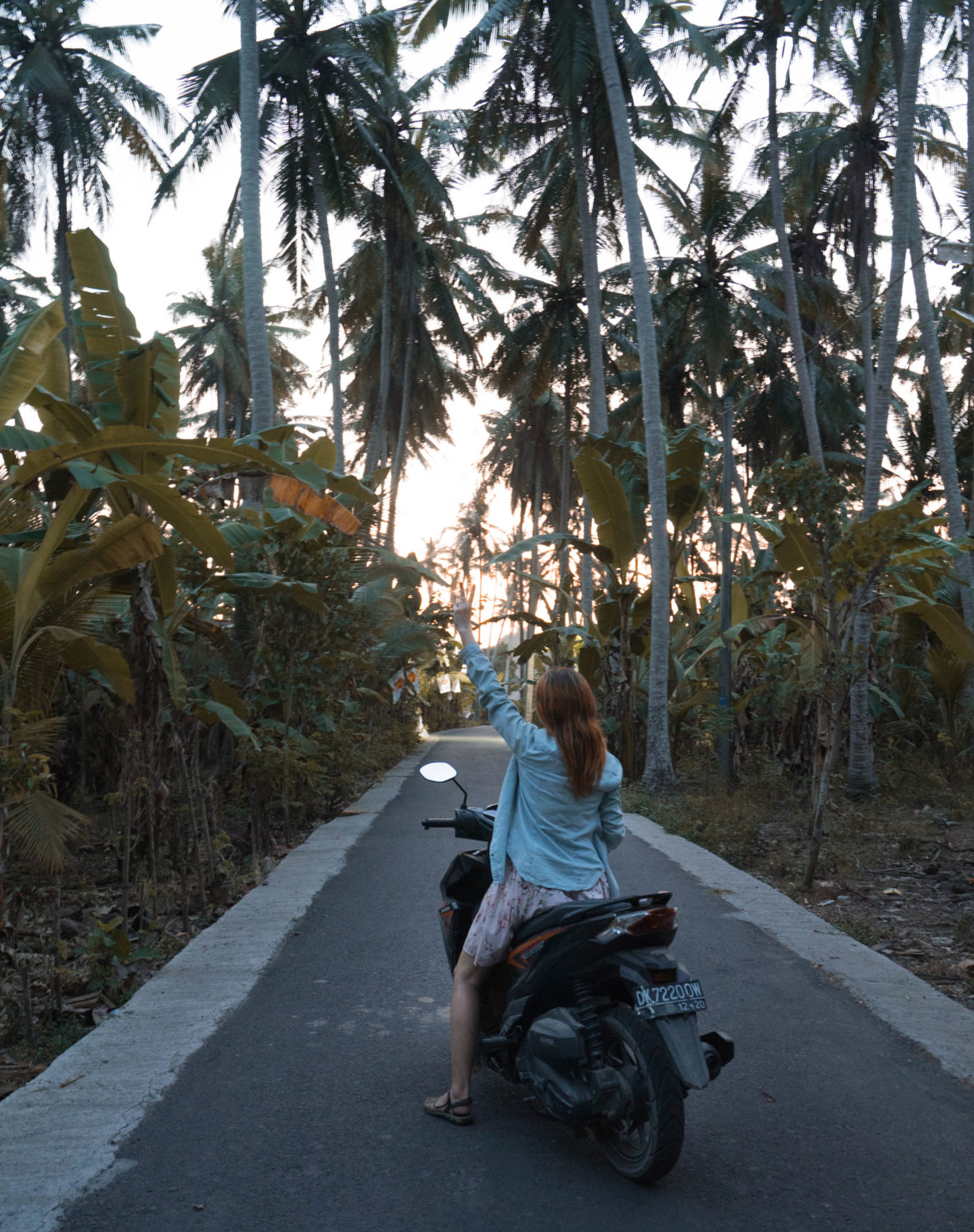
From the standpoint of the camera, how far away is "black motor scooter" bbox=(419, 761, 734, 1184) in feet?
10.8

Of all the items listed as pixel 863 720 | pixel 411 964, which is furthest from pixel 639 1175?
pixel 863 720

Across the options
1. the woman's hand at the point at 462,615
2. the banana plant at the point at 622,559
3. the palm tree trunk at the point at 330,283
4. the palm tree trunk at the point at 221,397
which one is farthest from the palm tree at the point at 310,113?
the palm tree trunk at the point at 221,397

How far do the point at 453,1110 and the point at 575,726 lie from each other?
4.71 ft

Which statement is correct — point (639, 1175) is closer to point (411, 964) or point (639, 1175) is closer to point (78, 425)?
point (411, 964)

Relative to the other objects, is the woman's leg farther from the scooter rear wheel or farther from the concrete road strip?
the concrete road strip

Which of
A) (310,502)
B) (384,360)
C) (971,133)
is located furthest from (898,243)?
(384,360)

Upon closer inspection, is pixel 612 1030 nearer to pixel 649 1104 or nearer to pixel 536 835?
pixel 649 1104

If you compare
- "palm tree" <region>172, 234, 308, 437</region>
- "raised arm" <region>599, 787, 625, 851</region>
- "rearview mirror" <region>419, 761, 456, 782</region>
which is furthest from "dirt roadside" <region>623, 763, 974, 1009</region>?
"palm tree" <region>172, 234, 308, 437</region>

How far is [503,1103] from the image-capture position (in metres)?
4.13

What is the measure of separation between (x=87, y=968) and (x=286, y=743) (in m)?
3.85

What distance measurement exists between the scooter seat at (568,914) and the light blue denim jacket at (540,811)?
120 millimetres

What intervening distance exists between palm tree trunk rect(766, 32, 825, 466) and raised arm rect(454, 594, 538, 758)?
17928 mm

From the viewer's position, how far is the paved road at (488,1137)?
3219 mm

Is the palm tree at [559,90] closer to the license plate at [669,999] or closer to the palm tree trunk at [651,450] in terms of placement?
the palm tree trunk at [651,450]
